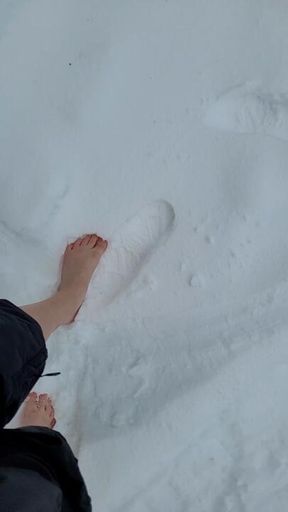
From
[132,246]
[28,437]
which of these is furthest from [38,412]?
[132,246]

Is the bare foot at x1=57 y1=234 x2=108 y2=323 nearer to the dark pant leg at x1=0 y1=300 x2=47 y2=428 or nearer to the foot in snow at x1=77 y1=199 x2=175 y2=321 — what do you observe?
the foot in snow at x1=77 y1=199 x2=175 y2=321

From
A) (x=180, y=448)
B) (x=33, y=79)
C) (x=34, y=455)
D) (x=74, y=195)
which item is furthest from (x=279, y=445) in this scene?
(x=33, y=79)

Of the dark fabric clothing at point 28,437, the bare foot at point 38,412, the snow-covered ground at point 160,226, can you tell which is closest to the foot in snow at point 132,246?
the snow-covered ground at point 160,226

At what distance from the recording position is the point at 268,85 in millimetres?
1016

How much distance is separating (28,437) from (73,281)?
0.32 metres

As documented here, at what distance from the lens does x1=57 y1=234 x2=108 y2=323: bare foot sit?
976 mm

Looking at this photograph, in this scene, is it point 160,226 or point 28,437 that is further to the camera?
point 160,226

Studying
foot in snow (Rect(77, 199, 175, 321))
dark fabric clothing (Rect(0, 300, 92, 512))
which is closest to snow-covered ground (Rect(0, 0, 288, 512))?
foot in snow (Rect(77, 199, 175, 321))

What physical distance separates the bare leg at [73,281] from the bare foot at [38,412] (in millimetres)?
115

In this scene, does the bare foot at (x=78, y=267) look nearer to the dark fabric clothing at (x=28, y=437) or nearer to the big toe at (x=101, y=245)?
the big toe at (x=101, y=245)

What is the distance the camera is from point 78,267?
3.27ft

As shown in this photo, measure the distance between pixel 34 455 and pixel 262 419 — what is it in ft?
1.12

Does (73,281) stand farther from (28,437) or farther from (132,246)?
(28,437)

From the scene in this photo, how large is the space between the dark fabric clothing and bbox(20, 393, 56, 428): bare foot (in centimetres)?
17
